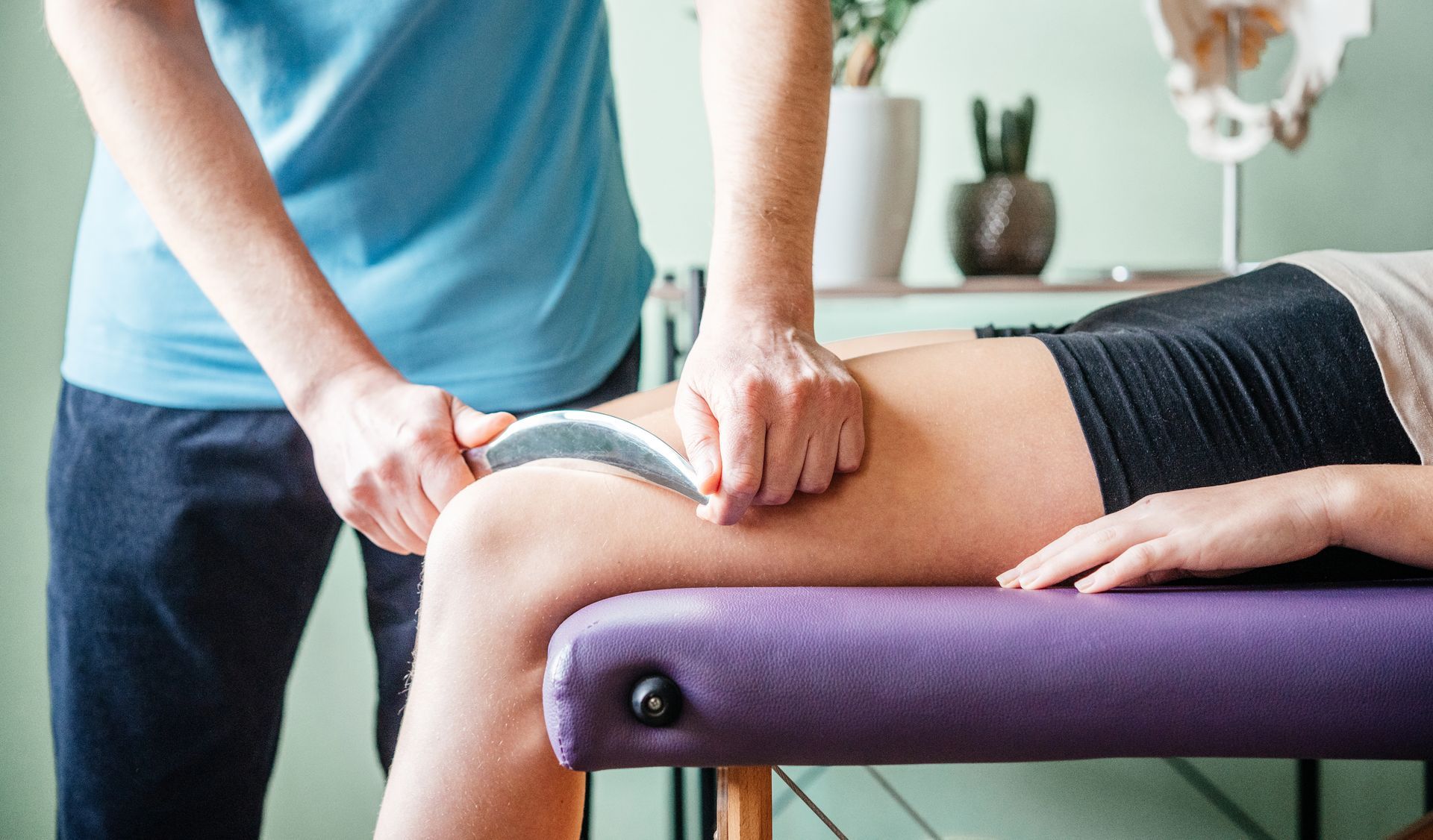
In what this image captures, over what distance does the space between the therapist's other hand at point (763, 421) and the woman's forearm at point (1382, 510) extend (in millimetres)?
266

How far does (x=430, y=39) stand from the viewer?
94 cm

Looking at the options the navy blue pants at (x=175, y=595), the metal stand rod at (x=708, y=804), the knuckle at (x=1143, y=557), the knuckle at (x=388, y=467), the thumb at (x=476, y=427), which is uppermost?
the thumb at (x=476, y=427)

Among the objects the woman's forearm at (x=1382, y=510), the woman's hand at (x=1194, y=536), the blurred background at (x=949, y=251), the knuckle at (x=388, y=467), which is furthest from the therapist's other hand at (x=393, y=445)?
the blurred background at (x=949, y=251)

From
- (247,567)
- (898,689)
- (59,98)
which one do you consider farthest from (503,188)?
(59,98)

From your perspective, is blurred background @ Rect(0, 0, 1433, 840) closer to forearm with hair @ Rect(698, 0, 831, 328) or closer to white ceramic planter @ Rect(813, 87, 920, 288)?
white ceramic planter @ Rect(813, 87, 920, 288)

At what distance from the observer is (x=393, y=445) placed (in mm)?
679

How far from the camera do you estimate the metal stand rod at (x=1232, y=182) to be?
1.59m

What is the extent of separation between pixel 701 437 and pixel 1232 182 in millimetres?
1287

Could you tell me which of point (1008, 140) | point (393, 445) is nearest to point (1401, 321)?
point (393, 445)

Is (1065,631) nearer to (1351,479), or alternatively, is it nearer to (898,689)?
(898,689)

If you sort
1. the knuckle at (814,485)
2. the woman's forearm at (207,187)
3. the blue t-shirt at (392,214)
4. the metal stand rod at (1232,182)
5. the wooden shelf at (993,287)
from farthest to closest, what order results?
the metal stand rod at (1232,182) < the wooden shelf at (993,287) < the blue t-shirt at (392,214) < the woman's forearm at (207,187) < the knuckle at (814,485)

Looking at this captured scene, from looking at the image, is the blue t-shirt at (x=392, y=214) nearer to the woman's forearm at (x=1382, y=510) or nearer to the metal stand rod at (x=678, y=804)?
the woman's forearm at (x=1382, y=510)

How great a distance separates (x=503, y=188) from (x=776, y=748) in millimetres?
593

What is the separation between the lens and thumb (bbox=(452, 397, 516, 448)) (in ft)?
2.25
